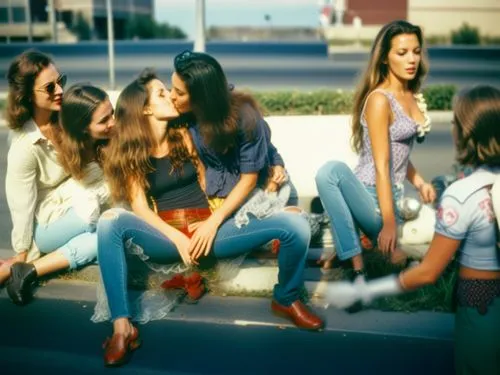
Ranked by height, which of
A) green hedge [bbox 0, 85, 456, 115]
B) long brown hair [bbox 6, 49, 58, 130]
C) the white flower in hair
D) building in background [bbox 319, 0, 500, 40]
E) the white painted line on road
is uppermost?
building in background [bbox 319, 0, 500, 40]

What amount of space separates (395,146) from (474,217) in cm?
143

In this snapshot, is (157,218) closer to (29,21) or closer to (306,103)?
(306,103)

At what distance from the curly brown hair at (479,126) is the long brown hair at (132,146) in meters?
1.68

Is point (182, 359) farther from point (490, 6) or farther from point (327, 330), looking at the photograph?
point (490, 6)

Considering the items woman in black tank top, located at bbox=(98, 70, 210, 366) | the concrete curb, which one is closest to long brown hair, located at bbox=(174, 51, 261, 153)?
woman in black tank top, located at bbox=(98, 70, 210, 366)

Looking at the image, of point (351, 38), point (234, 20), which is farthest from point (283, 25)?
point (351, 38)

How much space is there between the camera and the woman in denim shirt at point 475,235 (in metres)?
Result: 2.39

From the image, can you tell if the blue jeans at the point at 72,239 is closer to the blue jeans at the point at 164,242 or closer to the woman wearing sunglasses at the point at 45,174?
the woman wearing sunglasses at the point at 45,174

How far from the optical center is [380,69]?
3902 millimetres

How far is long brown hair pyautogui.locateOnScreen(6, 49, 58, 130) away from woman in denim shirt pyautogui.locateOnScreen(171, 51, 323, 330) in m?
0.90

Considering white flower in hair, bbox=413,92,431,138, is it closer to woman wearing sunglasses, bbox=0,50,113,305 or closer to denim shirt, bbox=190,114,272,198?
denim shirt, bbox=190,114,272,198

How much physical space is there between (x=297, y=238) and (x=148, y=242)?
29.8 inches

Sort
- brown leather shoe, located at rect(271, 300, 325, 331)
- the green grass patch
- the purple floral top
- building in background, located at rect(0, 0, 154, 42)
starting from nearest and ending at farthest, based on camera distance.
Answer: brown leather shoe, located at rect(271, 300, 325, 331)
the green grass patch
the purple floral top
building in background, located at rect(0, 0, 154, 42)

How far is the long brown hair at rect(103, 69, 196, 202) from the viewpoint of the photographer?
11.6ft
